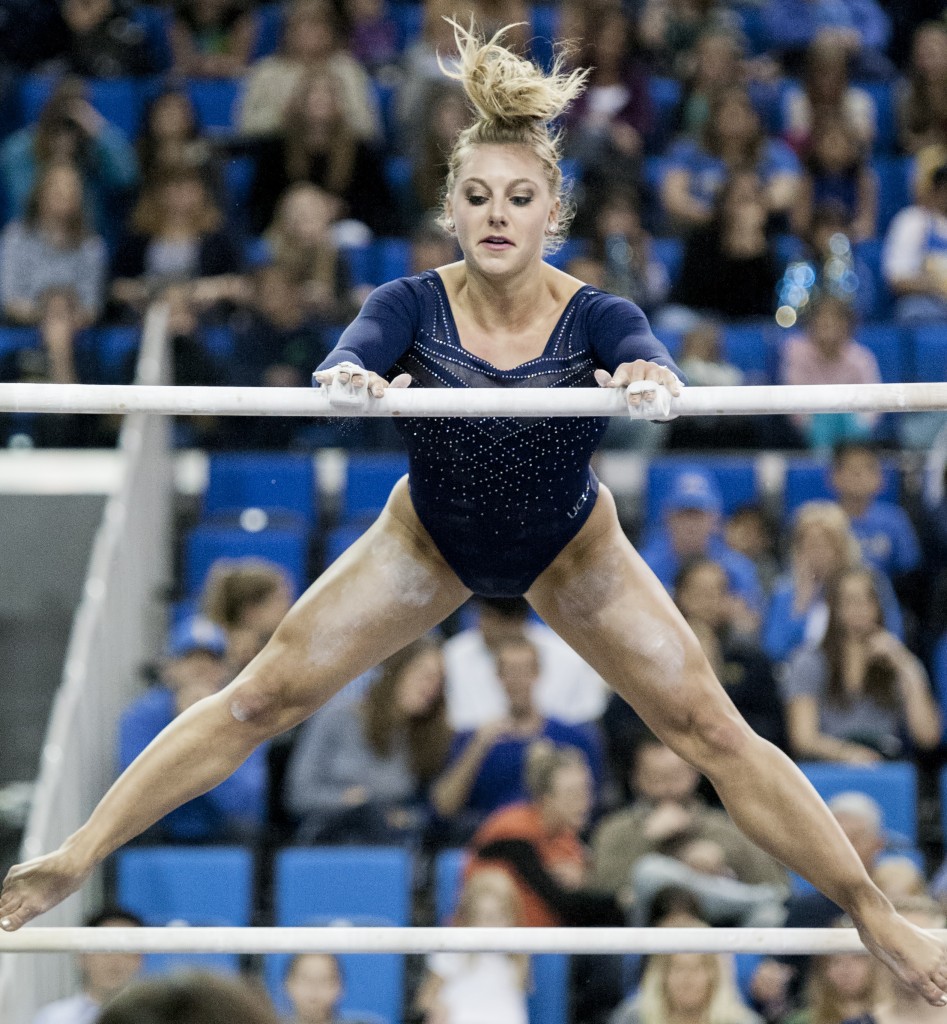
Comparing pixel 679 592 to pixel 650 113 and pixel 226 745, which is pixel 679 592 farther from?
pixel 650 113

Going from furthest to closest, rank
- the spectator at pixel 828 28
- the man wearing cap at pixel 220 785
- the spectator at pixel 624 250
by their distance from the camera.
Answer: the spectator at pixel 828 28 < the spectator at pixel 624 250 < the man wearing cap at pixel 220 785

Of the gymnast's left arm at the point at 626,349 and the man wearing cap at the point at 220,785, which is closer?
the gymnast's left arm at the point at 626,349

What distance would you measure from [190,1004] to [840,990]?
3.78 m

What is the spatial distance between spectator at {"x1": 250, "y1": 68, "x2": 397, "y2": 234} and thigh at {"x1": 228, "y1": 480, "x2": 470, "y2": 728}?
178 inches

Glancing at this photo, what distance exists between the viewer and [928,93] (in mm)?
8250

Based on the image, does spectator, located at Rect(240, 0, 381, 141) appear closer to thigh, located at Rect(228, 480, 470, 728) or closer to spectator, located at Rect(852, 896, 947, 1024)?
spectator, located at Rect(852, 896, 947, 1024)

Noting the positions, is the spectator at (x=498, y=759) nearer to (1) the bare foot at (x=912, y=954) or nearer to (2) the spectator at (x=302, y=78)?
(1) the bare foot at (x=912, y=954)

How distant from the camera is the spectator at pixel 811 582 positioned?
19.9ft

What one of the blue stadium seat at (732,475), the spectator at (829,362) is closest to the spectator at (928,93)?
the spectator at (829,362)

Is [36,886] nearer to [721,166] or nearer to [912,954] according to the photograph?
[912,954]

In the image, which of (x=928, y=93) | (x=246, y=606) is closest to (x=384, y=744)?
(x=246, y=606)

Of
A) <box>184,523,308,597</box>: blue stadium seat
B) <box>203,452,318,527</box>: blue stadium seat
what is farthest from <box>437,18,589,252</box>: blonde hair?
<box>203,452,318,527</box>: blue stadium seat

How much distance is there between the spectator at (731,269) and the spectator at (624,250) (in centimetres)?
15

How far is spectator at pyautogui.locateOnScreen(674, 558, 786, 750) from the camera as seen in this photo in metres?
5.72
